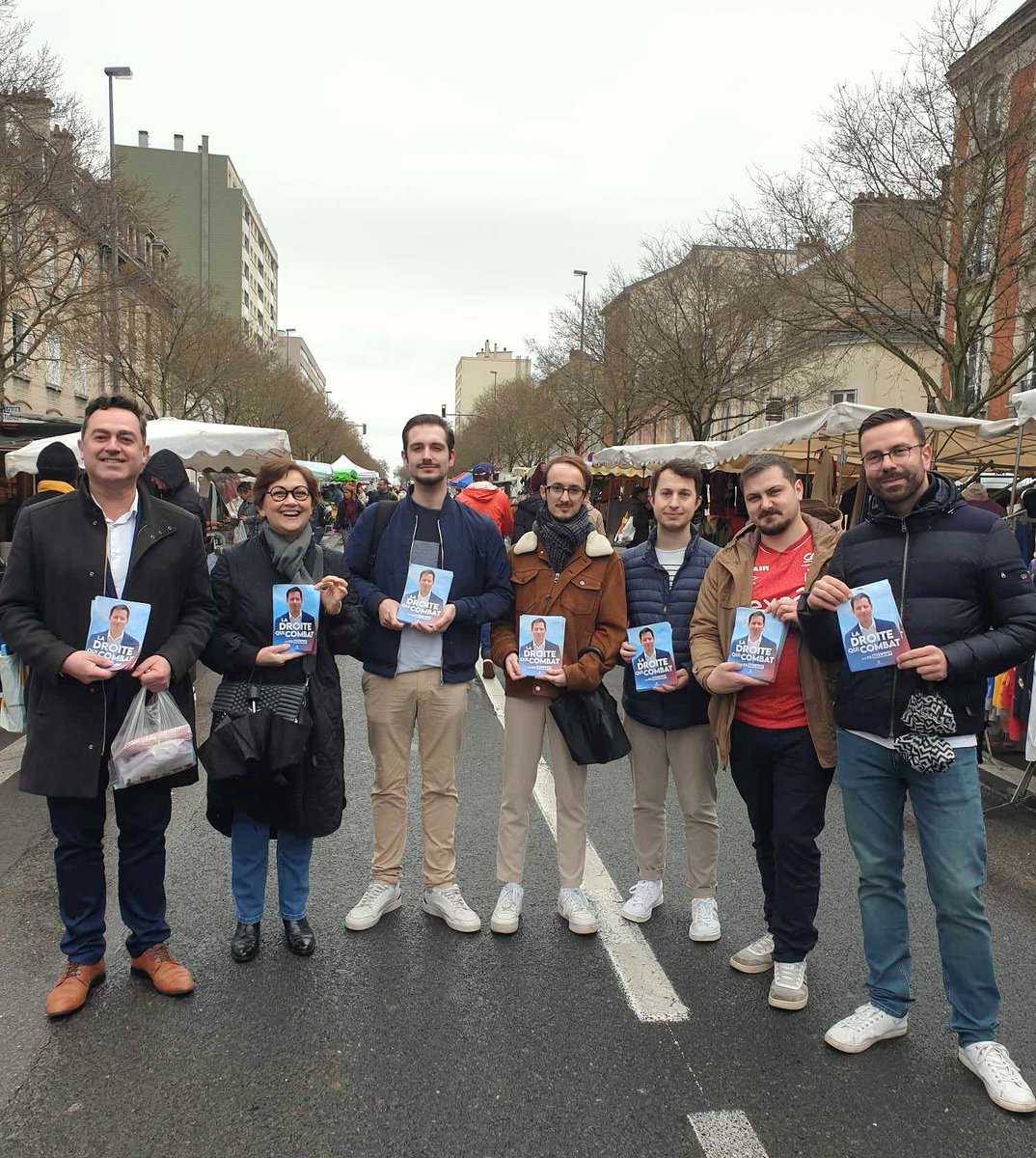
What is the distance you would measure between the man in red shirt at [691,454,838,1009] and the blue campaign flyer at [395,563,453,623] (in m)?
1.09

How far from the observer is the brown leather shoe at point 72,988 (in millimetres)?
3199

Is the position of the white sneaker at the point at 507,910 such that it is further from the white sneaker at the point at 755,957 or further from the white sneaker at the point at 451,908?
the white sneaker at the point at 755,957

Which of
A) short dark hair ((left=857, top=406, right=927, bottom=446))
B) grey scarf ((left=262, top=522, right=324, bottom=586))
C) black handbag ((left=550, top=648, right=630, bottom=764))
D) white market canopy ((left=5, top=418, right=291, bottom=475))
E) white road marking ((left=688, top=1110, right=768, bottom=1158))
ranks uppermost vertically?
white market canopy ((left=5, top=418, right=291, bottom=475))

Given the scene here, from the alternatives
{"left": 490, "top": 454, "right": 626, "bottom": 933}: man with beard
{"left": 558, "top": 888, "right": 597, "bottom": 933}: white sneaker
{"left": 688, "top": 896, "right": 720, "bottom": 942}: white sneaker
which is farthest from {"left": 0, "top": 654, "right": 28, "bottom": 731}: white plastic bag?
{"left": 688, "top": 896, "right": 720, "bottom": 942}: white sneaker

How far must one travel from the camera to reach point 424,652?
4.02 metres

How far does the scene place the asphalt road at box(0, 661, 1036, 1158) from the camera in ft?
8.57

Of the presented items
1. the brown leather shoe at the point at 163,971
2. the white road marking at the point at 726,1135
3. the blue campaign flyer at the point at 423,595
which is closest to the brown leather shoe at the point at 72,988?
the brown leather shoe at the point at 163,971

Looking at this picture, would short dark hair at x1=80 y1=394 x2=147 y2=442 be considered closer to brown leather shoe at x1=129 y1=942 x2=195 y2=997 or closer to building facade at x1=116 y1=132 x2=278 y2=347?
brown leather shoe at x1=129 y1=942 x2=195 y2=997

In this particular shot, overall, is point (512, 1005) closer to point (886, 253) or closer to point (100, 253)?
point (886, 253)

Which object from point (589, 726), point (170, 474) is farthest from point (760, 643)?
point (170, 474)

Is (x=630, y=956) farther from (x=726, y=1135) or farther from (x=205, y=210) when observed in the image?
(x=205, y=210)

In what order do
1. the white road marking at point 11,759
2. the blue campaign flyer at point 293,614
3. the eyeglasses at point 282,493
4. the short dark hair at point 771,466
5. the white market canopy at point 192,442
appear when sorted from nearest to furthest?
the short dark hair at point 771,466, the blue campaign flyer at point 293,614, the eyeglasses at point 282,493, the white road marking at point 11,759, the white market canopy at point 192,442

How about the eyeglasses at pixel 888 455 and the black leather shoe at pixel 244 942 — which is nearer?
the eyeglasses at pixel 888 455

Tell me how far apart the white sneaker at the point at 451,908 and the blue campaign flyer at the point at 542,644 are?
1.05 metres
